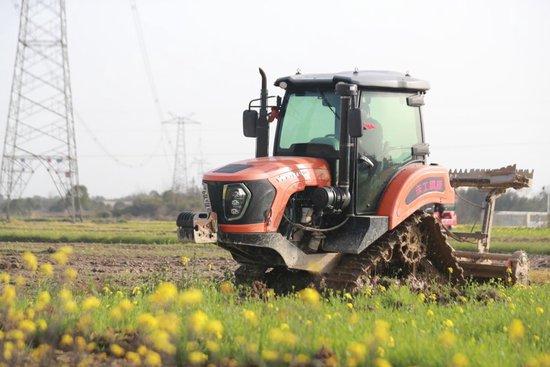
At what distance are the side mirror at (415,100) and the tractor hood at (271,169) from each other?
1.54 meters

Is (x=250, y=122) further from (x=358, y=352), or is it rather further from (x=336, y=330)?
(x=358, y=352)

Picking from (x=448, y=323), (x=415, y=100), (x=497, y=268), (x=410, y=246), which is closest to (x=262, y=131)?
(x=415, y=100)

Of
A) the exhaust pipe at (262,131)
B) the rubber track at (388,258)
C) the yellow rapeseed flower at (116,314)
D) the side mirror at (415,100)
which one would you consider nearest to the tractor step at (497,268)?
the rubber track at (388,258)

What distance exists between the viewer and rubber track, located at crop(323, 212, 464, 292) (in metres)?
9.48

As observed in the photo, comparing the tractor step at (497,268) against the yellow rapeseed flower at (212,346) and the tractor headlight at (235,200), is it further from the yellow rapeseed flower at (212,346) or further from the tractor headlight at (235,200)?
the yellow rapeseed flower at (212,346)

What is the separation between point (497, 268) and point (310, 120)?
3641mm

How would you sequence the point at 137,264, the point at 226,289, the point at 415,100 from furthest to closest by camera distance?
the point at 137,264, the point at 415,100, the point at 226,289

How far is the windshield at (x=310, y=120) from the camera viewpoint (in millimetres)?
9859

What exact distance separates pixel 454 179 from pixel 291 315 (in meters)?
6.84

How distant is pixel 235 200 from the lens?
354 inches

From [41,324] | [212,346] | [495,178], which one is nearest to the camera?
[212,346]

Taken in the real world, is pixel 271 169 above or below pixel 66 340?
above

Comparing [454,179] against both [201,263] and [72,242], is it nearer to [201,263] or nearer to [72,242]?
[201,263]

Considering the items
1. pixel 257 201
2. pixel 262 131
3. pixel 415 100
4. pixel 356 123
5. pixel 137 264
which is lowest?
pixel 137 264
